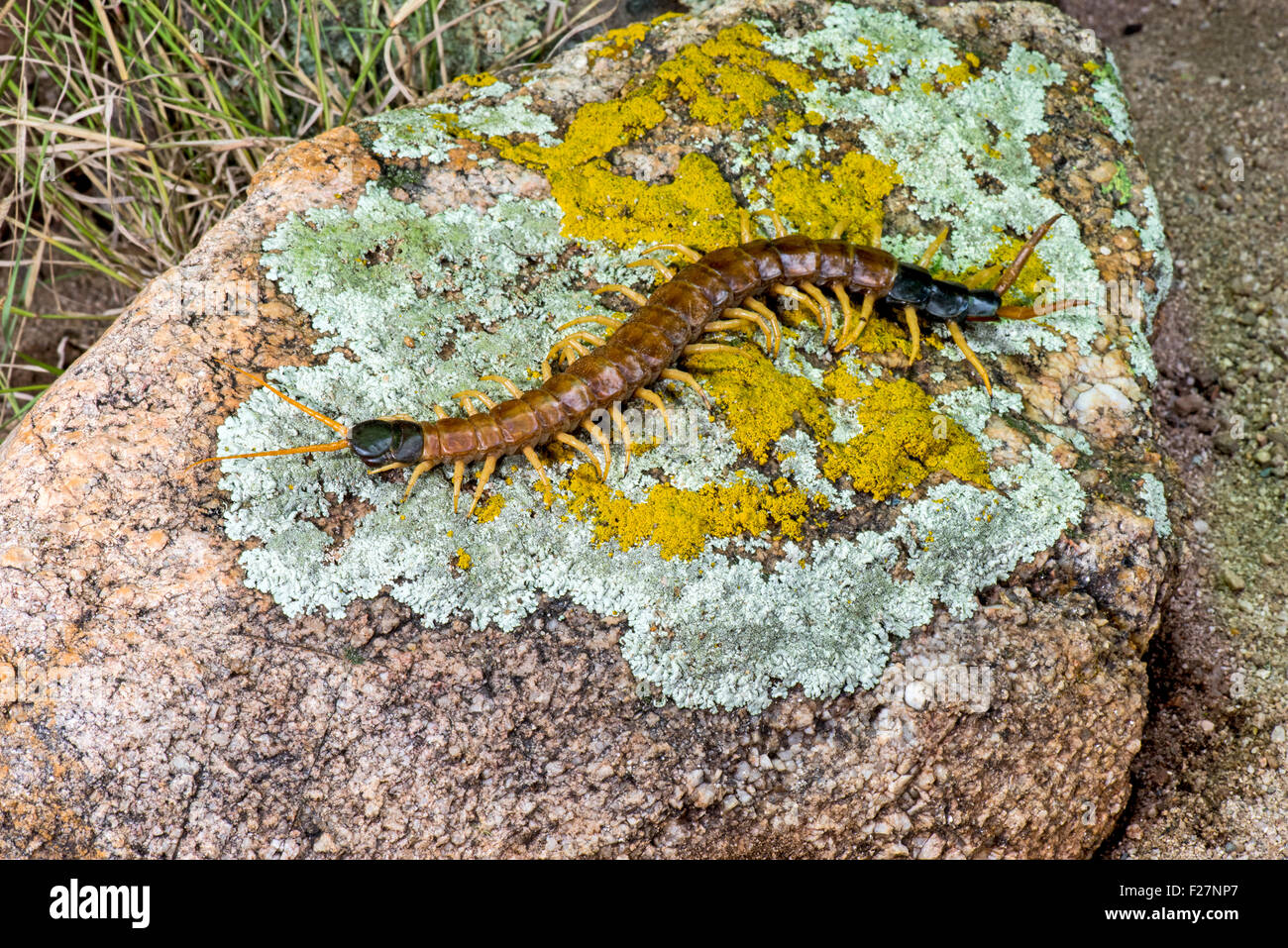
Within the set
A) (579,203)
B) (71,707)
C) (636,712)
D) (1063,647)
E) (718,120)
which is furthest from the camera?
(718,120)

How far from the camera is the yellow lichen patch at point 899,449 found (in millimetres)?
3857

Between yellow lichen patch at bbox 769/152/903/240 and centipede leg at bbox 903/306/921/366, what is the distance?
55 cm

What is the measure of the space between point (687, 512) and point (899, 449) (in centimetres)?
97

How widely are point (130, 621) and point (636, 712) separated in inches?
69.8

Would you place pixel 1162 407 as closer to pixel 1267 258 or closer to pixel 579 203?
pixel 1267 258

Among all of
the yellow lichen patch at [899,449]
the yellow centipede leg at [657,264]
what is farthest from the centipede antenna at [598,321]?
the yellow lichen patch at [899,449]

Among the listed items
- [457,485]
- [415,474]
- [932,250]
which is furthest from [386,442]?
[932,250]

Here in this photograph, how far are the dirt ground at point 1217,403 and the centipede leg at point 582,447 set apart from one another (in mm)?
2628

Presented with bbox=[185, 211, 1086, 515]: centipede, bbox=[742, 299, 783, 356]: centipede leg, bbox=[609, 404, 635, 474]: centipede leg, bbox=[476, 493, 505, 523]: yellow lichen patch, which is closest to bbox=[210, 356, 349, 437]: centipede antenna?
bbox=[185, 211, 1086, 515]: centipede

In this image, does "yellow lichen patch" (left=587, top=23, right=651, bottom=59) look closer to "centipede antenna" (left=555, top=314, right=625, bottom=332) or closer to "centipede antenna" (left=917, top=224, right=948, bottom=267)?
"centipede antenna" (left=555, top=314, right=625, bottom=332)

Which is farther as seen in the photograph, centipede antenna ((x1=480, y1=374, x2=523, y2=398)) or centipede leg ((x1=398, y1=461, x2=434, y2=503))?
centipede antenna ((x1=480, y1=374, x2=523, y2=398))

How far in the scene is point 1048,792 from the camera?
11.8 feet

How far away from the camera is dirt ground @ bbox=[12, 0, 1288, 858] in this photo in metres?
4.24

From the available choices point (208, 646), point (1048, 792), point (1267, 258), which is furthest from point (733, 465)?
point (1267, 258)
